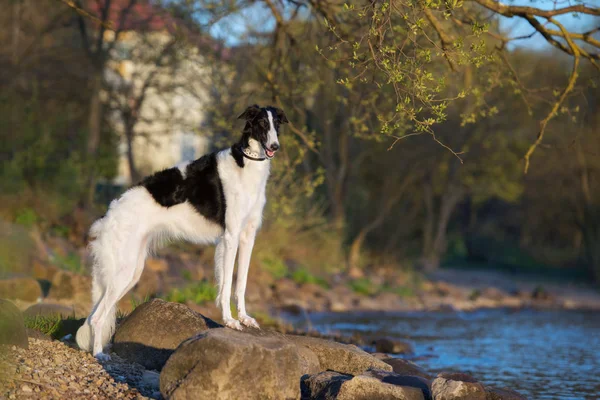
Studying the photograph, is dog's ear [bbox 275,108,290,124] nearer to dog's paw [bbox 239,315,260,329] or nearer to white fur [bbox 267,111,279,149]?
white fur [bbox 267,111,279,149]

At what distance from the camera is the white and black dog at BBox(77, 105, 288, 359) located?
24.1ft

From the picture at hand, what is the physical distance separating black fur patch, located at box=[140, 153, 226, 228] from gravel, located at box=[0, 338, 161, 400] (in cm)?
155

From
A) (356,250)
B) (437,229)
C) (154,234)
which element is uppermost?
(437,229)

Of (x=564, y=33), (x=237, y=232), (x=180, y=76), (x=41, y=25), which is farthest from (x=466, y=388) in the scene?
(x=41, y=25)

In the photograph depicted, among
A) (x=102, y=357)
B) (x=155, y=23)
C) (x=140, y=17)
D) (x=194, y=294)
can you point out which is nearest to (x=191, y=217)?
(x=102, y=357)

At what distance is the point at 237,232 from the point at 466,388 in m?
2.49

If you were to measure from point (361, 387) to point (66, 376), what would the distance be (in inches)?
98.6

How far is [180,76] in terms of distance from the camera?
18.9 meters

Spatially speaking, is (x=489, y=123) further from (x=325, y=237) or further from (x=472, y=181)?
(x=325, y=237)

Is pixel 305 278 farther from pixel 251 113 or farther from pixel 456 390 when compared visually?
pixel 456 390

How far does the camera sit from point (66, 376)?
6.71 m

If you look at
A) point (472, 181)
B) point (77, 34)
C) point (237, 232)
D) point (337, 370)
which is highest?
point (77, 34)

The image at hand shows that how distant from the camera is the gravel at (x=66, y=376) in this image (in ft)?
20.4

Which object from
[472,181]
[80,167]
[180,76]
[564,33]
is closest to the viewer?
[564,33]
